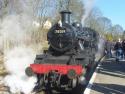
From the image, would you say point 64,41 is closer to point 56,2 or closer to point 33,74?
point 33,74

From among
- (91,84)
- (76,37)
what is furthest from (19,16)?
(91,84)

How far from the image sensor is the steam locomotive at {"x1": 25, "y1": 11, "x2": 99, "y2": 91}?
39.4ft

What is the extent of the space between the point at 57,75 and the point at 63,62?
88cm

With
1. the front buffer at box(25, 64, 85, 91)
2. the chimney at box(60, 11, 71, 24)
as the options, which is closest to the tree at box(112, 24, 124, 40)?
the chimney at box(60, 11, 71, 24)

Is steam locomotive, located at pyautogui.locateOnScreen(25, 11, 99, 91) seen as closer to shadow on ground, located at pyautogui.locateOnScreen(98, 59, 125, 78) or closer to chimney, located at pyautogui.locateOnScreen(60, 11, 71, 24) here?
chimney, located at pyautogui.locateOnScreen(60, 11, 71, 24)

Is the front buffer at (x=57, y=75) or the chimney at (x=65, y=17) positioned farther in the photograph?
the chimney at (x=65, y=17)

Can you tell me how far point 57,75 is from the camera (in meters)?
12.0

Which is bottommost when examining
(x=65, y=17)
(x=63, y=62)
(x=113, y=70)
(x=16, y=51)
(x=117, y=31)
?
(x=113, y=70)

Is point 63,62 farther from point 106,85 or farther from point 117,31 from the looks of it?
point 117,31

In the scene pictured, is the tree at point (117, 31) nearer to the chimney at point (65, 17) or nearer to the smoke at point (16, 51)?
the smoke at point (16, 51)

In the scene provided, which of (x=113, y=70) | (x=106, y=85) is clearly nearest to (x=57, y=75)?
(x=106, y=85)

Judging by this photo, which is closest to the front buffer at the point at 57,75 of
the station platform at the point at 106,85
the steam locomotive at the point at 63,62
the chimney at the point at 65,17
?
the steam locomotive at the point at 63,62

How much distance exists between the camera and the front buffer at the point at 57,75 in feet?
38.7

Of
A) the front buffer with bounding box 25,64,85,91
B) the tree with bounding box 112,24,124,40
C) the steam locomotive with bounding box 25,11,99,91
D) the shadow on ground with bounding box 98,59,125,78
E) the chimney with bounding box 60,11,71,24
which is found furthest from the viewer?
the tree with bounding box 112,24,124,40
